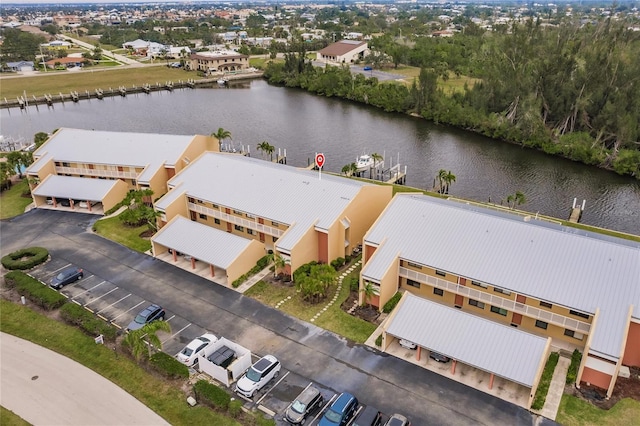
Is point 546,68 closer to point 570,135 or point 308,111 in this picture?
point 570,135

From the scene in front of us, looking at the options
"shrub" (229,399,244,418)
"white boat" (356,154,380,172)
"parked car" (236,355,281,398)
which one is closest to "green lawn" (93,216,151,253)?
"parked car" (236,355,281,398)

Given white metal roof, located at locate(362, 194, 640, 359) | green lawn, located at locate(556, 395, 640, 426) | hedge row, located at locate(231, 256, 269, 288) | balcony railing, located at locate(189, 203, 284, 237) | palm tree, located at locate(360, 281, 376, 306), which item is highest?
white metal roof, located at locate(362, 194, 640, 359)

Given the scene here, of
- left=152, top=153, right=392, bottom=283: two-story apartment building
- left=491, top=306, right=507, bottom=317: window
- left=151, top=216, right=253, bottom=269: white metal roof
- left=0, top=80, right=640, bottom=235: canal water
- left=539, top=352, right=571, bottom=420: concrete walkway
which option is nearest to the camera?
left=539, top=352, right=571, bottom=420: concrete walkway

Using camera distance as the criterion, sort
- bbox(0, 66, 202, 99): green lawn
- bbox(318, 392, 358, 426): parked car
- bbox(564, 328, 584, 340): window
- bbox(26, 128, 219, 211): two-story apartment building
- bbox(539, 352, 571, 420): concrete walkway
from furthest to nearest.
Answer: bbox(0, 66, 202, 99): green lawn < bbox(26, 128, 219, 211): two-story apartment building < bbox(564, 328, 584, 340): window < bbox(539, 352, 571, 420): concrete walkway < bbox(318, 392, 358, 426): parked car

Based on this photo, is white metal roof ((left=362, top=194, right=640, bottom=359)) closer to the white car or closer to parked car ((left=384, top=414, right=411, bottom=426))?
parked car ((left=384, top=414, right=411, bottom=426))

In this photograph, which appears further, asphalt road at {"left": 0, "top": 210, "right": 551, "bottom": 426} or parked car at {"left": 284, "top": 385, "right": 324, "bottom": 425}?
asphalt road at {"left": 0, "top": 210, "right": 551, "bottom": 426}

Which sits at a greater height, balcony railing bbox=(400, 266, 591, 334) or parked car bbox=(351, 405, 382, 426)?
balcony railing bbox=(400, 266, 591, 334)
